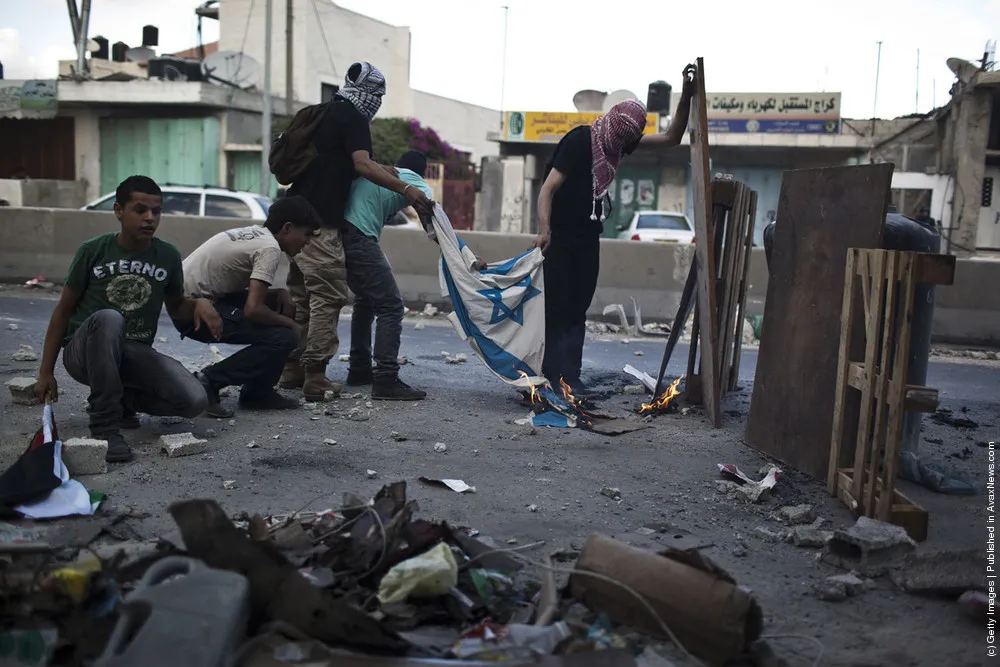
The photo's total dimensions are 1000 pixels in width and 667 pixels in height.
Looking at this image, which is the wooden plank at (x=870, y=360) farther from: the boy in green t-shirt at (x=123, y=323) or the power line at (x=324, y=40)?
the power line at (x=324, y=40)

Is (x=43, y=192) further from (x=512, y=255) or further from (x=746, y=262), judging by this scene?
(x=746, y=262)

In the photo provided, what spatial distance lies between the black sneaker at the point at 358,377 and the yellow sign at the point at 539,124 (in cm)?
2386

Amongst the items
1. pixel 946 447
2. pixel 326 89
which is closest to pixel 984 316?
pixel 946 447

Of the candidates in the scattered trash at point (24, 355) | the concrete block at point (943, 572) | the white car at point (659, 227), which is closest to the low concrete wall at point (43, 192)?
the white car at point (659, 227)

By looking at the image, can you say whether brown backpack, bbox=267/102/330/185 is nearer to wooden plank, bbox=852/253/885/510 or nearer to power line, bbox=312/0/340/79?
wooden plank, bbox=852/253/885/510

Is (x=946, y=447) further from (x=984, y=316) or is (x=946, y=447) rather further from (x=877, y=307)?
(x=984, y=316)

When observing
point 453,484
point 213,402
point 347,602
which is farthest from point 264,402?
point 347,602

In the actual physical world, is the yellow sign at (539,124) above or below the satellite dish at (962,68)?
below

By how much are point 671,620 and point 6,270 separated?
11169 mm

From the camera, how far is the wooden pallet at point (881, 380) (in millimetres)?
3504

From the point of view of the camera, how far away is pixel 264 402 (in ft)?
18.0

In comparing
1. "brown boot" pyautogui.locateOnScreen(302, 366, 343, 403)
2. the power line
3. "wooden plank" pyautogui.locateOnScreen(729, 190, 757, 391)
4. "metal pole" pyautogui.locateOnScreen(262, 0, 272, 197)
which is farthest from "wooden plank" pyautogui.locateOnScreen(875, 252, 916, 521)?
the power line

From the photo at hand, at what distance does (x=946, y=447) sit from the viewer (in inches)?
207

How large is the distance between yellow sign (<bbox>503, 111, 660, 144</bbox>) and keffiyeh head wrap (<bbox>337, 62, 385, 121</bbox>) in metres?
23.8
